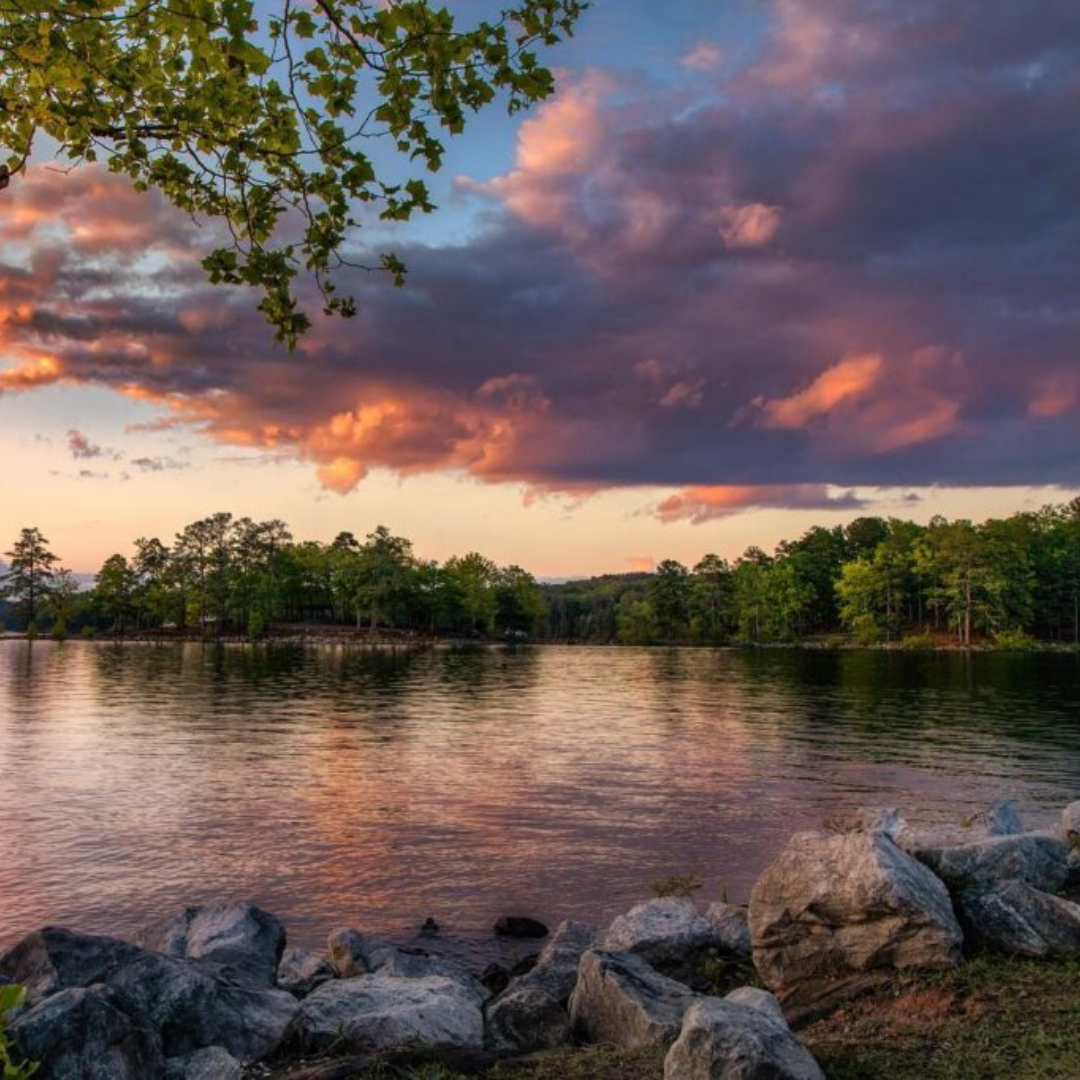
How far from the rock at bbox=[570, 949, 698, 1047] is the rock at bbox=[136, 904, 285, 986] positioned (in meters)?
4.89

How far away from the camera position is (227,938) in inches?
525

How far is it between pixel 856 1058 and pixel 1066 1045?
1.80 m

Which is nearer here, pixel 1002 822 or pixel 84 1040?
pixel 84 1040

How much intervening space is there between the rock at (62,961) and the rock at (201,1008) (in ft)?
1.13

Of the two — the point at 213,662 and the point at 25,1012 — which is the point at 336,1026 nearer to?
the point at 25,1012

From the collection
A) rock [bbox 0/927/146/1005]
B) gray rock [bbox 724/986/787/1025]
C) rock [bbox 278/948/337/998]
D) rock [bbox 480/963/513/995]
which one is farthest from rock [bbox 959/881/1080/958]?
rock [bbox 0/927/146/1005]

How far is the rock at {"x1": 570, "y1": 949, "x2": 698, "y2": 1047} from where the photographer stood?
9.26 m

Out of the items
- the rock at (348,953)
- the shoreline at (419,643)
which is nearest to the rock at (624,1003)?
the rock at (348,953)

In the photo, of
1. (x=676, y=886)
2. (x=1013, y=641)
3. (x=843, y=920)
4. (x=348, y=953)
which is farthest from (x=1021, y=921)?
(x=1013, y=641)

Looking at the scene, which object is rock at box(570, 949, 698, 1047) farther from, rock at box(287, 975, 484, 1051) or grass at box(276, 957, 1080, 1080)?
rock at box(287, 975, 484, 1051)

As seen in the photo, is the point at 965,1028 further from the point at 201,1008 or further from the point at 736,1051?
the point at 201,1008

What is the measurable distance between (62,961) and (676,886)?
11363 millimetres

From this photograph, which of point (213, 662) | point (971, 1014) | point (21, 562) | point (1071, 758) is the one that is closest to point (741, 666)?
A: point (213, 662)

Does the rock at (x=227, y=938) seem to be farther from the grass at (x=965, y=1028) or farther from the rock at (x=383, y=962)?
the grass at (x=965, y=1028)
